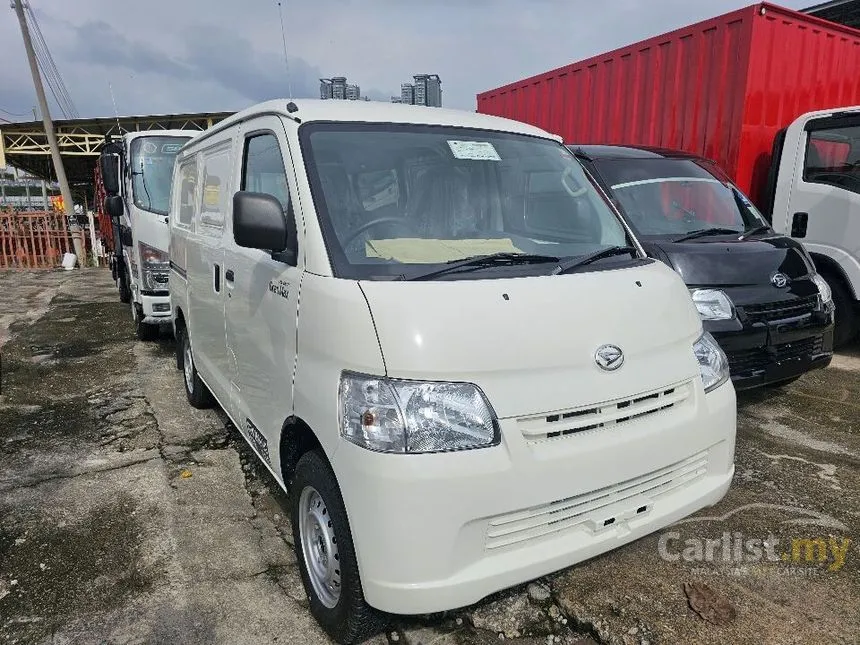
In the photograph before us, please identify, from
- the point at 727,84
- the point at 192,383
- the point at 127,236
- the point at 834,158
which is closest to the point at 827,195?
the point at 834,158

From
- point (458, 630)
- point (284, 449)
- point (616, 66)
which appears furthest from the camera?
point (616, 66)

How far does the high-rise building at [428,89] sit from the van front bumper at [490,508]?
10.0ft

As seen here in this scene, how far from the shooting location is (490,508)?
182cm

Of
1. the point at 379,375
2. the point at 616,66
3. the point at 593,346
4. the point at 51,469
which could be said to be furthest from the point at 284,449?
the point at 616,66

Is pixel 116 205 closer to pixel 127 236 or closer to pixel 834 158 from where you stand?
pixel 127 236

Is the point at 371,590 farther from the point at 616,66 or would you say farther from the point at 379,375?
the point at 616,66

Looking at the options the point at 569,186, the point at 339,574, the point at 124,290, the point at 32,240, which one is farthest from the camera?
the point at 32,240

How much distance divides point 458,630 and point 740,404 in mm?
3365

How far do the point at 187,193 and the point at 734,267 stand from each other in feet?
12.6

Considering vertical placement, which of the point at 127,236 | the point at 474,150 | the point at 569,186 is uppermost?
the point at 474,150

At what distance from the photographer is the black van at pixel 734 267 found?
12.8 ft

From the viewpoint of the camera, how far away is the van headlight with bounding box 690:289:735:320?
3871mm

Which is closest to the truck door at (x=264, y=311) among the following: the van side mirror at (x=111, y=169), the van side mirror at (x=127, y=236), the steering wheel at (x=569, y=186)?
the steering wheel at (x=569, y=186)

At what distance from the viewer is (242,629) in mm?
2307
